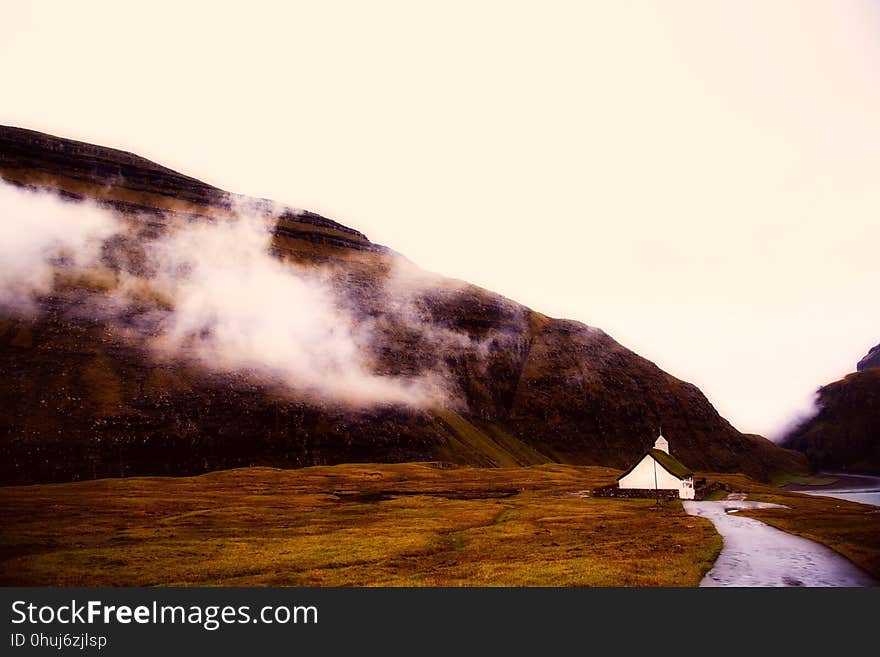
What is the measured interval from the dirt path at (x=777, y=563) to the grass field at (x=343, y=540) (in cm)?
138

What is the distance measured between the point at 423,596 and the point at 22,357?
570 ft

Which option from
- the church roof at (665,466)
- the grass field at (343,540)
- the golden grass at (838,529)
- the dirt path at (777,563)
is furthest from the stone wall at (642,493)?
the dirt path at (777,563)

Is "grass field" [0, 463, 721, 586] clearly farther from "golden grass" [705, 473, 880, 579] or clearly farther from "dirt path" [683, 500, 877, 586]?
"golden grass" [705, 473, 880, 579]

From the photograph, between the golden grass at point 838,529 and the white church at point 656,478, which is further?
the white church at point 656,478

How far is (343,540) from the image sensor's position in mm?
47000

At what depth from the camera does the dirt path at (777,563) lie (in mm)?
30266

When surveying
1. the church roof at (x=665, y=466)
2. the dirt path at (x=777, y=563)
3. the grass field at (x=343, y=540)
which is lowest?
the grass field at (x=343, y=540)

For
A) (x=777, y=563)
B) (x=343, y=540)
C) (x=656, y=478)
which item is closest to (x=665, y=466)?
(x=656, y=478)

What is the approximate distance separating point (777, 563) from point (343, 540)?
1207 inches

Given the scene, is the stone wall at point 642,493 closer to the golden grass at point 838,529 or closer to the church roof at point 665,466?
the church roof at point 665,466

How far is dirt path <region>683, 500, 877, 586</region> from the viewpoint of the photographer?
30266 millimetres

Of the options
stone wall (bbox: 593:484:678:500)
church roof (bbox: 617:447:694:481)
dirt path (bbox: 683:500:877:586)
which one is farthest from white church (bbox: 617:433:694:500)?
dirt path (bbox: 683:500:877:586)

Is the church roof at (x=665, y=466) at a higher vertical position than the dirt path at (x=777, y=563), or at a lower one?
higher

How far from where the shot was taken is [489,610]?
26.3 metres
